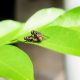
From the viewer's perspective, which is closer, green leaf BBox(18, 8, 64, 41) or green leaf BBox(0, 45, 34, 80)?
green leaf BBox(0, 45, 34, 80)

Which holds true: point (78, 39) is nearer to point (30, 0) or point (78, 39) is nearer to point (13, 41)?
point (13, 41)

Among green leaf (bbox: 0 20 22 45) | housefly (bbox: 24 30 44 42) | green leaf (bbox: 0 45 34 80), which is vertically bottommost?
green leaf (bbox: 0 45 34 80)

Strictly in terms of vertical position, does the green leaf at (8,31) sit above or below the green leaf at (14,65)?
above

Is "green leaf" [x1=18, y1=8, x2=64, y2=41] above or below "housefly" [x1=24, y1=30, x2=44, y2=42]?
above

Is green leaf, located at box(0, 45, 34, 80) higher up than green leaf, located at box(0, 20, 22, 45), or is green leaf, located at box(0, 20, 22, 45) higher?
green leaf, located at box(0, 20, 22, 45)

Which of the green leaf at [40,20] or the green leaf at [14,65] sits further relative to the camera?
the green leaf at [40,20]
